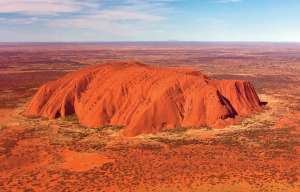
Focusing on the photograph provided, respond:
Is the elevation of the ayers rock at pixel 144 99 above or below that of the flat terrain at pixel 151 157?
above

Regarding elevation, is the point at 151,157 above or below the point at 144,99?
below

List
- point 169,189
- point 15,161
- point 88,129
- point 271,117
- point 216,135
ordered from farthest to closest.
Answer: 1. point 271,117
2. point 88,129
3. point 216,135
4. point 15,161
5. point 169,189

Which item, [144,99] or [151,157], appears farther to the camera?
[144,99]

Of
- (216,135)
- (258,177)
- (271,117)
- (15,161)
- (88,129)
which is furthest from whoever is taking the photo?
(271,117)

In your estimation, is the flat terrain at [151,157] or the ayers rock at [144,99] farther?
the ayers rock at [144,99]

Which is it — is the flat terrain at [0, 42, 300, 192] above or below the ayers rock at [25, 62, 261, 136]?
below

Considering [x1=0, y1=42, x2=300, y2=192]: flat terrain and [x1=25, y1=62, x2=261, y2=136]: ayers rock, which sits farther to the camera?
[x1=25, y1=62, x2=261, y2=136]: ayers rock

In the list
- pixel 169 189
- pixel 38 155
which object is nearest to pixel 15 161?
pixel 38 155

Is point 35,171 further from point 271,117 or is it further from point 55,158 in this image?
point 271,117
